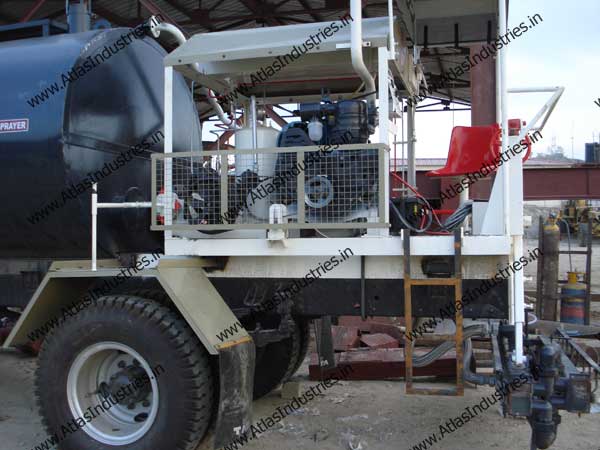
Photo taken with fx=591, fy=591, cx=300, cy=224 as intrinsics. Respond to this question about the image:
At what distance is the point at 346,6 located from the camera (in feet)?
44.7

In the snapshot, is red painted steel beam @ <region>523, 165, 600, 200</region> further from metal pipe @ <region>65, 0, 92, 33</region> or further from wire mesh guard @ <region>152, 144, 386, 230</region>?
metal pipe @ <region>65, 0, 92, 33</region>

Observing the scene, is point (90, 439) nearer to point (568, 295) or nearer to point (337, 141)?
point (337, 141)

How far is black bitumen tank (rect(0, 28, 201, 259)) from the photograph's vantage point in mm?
Answer: 4047

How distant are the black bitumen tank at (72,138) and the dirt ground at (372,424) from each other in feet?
5.47

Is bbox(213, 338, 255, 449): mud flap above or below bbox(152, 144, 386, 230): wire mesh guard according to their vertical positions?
below

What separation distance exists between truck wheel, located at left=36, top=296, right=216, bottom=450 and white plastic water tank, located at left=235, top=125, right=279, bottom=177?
111 centimetres

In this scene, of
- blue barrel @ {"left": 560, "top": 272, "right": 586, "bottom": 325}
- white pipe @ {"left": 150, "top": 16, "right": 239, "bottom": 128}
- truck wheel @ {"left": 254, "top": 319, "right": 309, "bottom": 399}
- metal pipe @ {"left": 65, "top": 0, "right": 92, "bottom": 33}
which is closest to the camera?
white pipe @ {"left": 150, "top": 16, "right": 239, "bottom": 128}

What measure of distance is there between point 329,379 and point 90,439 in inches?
102

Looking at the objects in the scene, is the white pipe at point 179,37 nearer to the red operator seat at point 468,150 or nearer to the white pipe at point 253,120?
the white pipe at point 253,120

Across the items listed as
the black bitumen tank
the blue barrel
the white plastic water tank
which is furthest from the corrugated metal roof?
the white plastic water tank

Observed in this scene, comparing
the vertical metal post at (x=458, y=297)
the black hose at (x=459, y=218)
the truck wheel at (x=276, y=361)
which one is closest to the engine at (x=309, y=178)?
the vertical metal post at (x=458, y=297)

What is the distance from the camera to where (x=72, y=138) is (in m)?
4.03

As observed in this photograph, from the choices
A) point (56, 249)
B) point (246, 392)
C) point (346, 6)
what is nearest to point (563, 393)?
point (246, 392)

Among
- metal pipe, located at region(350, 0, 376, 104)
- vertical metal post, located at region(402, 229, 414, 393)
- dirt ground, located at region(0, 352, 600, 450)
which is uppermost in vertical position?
metal pipe, located at region(350, 0, 376, 104)
